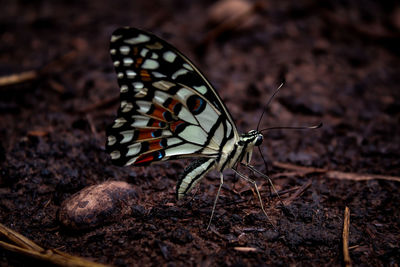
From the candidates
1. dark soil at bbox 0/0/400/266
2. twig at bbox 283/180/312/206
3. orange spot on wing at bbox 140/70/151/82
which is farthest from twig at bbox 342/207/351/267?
orange spot on wing at bbox 140/70/151/82

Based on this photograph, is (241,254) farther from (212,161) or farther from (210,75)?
(210,75)

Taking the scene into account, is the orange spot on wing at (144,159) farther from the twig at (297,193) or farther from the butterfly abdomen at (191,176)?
the twig at (297,193)

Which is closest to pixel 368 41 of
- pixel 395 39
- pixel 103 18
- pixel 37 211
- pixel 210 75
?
pixel 395 39

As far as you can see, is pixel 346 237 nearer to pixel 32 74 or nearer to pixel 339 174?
pixel 339 174

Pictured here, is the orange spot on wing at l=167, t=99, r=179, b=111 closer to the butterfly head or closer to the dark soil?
the butterfly head

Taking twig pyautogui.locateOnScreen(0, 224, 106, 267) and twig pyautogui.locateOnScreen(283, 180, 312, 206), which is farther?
twig pyautogui.locateOnScreen(283, 180, 312, 206)

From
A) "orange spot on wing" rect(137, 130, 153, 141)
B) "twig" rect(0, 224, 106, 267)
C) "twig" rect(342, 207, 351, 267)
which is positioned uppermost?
"orange spot on wing" rect(137, 130, 153, 141)
